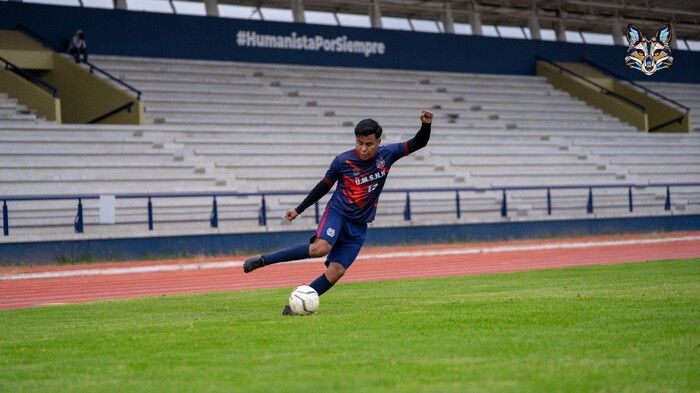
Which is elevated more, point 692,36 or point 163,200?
point 692,36

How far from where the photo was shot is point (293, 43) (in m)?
37.1

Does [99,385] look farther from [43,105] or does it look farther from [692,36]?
[692,36]

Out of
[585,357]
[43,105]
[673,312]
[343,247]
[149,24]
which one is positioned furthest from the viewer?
[149,24]

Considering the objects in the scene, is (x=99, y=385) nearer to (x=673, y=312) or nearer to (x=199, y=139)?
(x=673, y=312)

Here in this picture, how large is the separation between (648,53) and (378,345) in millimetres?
8715

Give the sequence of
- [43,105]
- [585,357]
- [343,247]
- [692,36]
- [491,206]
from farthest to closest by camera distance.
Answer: [692,36]
[491,206]
[43,105]
[343,247]
[585,357]

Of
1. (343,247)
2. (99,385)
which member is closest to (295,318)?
(343,247)

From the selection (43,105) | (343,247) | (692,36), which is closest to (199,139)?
(43,105)

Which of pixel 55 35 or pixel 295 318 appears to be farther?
pixel 55 35

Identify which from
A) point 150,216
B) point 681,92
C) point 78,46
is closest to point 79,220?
point 150,216

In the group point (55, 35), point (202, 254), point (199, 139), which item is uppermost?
point (55, 35)

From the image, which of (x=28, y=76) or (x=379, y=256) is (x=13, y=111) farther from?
(x=379, y=256)

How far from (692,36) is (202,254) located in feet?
108

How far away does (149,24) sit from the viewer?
33.9 m
